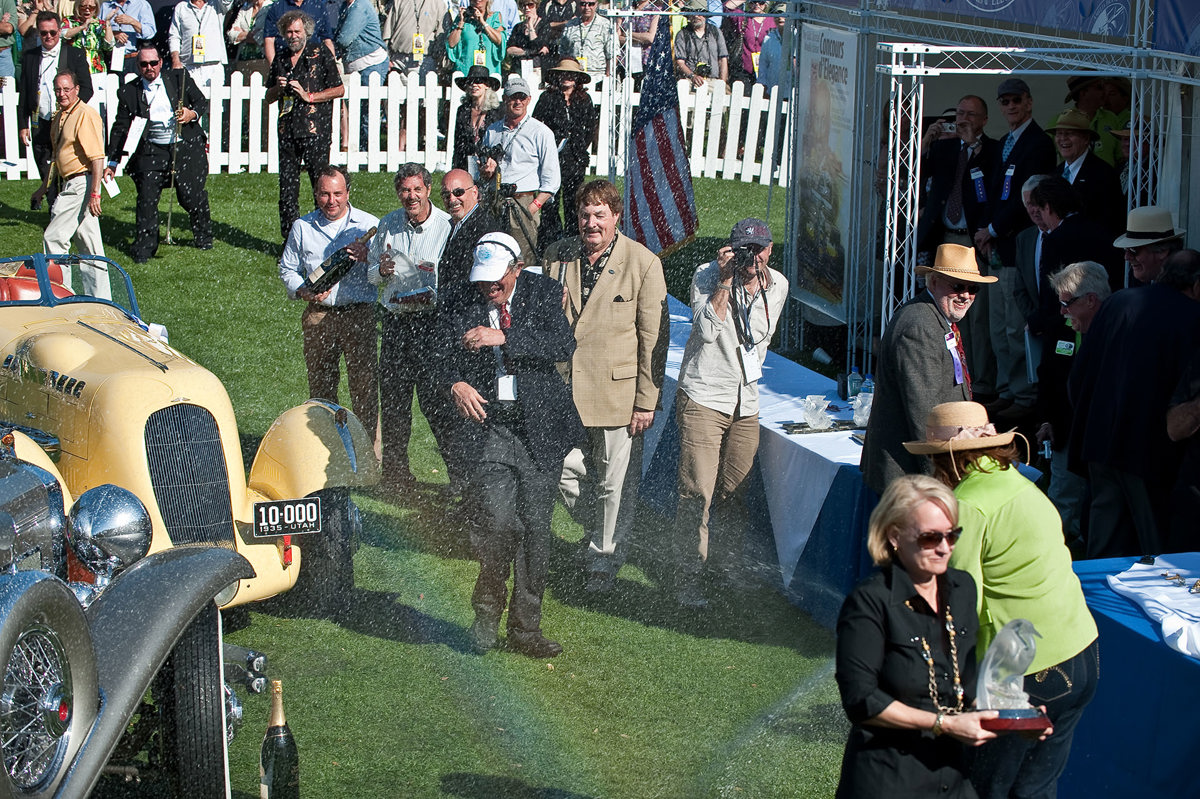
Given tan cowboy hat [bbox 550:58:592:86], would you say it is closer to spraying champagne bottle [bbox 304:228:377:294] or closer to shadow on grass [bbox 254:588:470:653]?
spraying champagne bottle [bbox 304:228:377:294]

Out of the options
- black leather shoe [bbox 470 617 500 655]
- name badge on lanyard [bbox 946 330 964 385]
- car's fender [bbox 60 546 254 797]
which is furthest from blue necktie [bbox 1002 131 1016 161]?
car's fender [bbox 60 546 254 797]

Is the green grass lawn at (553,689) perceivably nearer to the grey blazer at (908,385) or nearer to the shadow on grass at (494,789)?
the shadow on grass at (494,789)

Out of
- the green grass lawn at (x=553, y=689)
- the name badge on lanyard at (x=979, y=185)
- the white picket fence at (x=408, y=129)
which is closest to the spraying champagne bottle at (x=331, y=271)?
the green grass lawn at (x=553, y=689)

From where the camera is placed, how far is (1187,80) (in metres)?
7.04

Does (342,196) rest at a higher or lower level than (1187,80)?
lower

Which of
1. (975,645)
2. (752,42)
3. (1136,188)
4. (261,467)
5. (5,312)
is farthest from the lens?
(752,42)

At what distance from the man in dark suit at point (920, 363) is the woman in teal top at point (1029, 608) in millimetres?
1348

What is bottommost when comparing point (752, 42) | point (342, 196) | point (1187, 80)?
point (342, 196)

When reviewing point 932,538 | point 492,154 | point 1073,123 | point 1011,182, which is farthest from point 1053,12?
point 932,538

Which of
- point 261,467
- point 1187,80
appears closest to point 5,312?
point 261,467

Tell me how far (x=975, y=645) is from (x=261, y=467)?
13.5 feet

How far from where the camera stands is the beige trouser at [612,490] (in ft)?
23.1

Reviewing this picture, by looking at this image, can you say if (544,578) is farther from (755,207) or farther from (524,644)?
(755,207)

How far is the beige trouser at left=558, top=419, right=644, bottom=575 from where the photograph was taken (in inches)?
278
